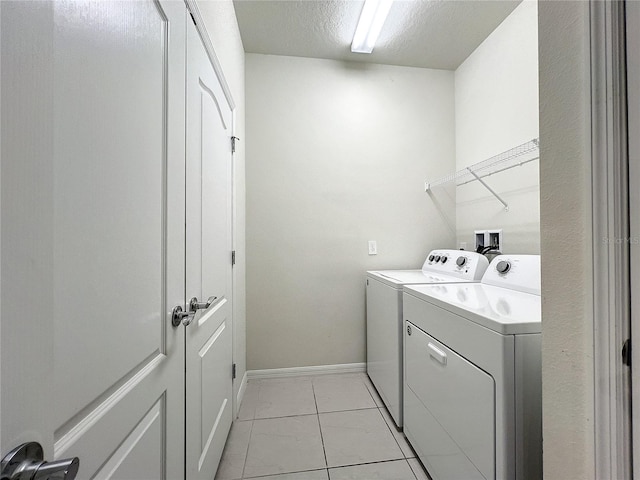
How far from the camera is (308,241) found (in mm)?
2281

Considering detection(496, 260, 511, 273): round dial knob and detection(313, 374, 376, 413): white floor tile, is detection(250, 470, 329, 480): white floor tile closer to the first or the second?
detection(313, 374, 376, 413): white floor tile

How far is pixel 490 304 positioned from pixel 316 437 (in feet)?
4.08

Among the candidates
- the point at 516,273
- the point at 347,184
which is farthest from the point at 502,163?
the point at 347,184

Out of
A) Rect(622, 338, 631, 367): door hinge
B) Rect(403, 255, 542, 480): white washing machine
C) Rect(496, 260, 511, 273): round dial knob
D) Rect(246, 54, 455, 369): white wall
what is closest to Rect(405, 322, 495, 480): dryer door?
Rect(403, 255, 542, 480): white washing machine

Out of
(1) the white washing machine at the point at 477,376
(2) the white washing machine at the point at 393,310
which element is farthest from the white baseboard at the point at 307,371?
(1) the white washing machine at the point at 477,376

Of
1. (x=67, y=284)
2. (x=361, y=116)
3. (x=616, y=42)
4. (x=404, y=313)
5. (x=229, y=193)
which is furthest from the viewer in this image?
(x=361, y=116)

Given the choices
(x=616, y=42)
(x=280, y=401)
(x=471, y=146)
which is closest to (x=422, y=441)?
(x=280, y=401)

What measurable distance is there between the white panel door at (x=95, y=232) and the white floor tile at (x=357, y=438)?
900mm

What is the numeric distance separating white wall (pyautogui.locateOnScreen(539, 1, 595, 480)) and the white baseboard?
5.59ft

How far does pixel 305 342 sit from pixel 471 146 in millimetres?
2150

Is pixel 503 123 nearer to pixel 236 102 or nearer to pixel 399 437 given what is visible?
pixel 236 102

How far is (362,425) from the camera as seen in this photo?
5.45ft

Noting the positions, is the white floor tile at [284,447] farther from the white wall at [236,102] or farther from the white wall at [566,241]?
the white wall at [566,241]

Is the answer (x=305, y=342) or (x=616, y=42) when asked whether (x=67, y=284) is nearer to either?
(x=616, y=42)
